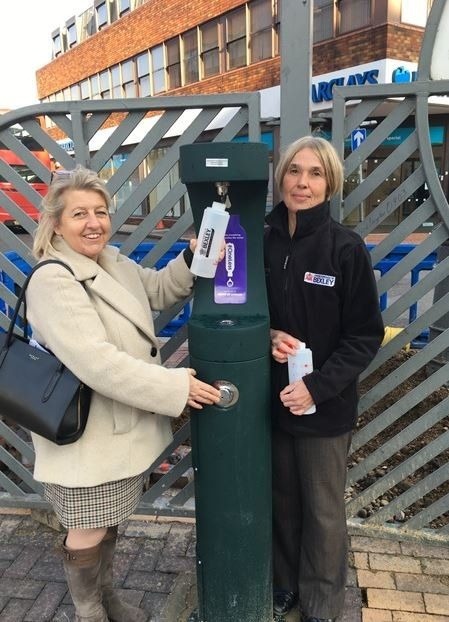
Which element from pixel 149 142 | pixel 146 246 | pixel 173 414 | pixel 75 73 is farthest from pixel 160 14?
pixel 173 414

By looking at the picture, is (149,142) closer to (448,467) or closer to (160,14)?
(448,467)

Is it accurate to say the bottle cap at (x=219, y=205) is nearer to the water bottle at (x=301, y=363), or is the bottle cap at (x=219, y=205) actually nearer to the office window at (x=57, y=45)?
the water bottle at (x=301, y=363)

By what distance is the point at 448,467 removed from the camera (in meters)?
2.62

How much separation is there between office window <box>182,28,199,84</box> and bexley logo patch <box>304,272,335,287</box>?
17.7 meters

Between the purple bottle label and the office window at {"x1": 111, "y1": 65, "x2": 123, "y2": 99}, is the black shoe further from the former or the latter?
the office window at {"x1": 111, "y1": 65, "x2": 123, "y2": 99}

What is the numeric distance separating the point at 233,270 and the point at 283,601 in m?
1.52

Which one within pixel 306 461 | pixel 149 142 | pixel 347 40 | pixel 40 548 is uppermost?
pixel 347 40

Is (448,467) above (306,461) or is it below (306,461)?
below

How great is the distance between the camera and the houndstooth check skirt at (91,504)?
Answer: 1935 millimetres

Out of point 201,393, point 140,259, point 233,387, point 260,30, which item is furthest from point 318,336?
point 260,30

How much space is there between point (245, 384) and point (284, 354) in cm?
19

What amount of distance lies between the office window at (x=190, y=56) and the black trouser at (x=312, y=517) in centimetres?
1779

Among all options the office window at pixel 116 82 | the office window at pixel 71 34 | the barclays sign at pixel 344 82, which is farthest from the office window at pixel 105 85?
the barclays sign at pixel 344 82

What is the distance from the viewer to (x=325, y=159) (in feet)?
6.30
